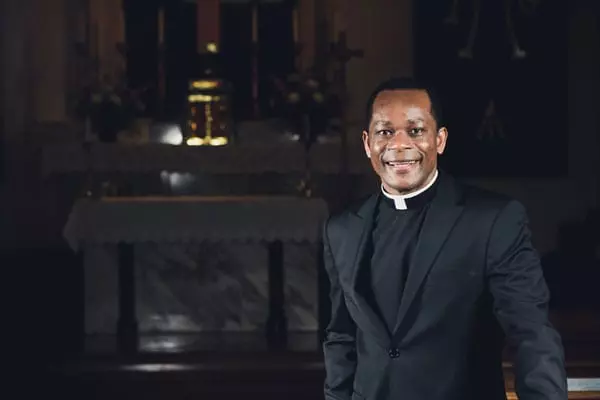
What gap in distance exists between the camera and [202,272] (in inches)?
212

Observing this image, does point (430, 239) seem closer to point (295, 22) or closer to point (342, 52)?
point (342, 52)

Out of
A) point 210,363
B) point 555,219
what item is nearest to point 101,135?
point 210,363

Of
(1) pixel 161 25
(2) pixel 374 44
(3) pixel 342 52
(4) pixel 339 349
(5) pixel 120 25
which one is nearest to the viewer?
(4) pixel 339 349

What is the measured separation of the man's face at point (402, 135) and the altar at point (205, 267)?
3119 millimetres

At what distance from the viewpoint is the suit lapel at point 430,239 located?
201cm

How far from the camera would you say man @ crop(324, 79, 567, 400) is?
196 centimetres

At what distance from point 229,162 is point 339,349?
3.61 metres

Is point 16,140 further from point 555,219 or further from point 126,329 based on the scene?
point 555,219

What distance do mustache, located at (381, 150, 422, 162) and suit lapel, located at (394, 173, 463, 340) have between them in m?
0.13

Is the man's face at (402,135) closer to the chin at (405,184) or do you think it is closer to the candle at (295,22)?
the chin at (405,184)

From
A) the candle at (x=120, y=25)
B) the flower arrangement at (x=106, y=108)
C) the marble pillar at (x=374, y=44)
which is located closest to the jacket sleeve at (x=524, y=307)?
the flower arrangement at (x=106, y=108)

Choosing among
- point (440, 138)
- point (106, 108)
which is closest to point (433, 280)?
point (440, 138)

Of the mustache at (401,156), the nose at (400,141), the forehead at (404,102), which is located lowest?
the mustache at (401,156)

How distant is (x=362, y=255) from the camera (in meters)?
2.09
